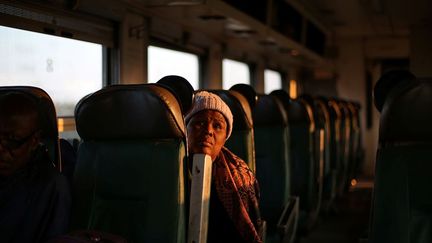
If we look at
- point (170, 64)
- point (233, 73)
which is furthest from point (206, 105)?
point (233, 73)

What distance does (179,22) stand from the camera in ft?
17.6

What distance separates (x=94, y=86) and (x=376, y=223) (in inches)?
99.5

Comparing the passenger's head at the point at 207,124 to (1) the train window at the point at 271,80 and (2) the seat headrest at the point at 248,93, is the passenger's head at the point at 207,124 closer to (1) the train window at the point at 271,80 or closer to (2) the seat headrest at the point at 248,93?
(2) the seat headrest at the point at 248,93

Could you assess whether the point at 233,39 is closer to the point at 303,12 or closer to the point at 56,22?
the point at 303,12

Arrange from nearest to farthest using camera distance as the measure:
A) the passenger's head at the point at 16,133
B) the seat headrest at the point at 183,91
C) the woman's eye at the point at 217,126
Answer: the passenger's head at the point at 16,133 → the seat headrest at the point at 183,91 → the woman's eye at the point at 217,126

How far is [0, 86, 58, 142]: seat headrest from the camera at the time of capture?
2.30 meters

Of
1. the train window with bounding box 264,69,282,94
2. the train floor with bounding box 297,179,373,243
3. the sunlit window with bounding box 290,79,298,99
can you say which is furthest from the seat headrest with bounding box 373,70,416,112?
the sunlit window with bounding box 290,79,298,99

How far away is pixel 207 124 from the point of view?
2746 millimetres

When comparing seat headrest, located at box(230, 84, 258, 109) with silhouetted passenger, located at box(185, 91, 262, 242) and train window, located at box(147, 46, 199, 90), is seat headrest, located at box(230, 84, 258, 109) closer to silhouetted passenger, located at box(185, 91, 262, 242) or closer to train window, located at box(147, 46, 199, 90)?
silhouetted passenger, located at box(185, 91, 262, 242)

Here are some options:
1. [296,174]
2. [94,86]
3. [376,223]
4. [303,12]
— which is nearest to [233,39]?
[303,12]

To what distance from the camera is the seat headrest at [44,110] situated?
2297 mm

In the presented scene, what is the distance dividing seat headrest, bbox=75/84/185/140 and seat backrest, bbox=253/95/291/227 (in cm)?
184

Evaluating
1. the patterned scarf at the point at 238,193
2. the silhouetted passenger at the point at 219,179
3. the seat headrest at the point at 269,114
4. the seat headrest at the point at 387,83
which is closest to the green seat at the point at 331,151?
the seat headrest at the point at 269,114

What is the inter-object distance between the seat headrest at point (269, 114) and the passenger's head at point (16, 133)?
2327mm
